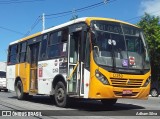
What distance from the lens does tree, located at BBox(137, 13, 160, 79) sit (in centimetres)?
3143

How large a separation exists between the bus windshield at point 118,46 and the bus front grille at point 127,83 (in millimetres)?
455

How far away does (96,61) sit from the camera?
12789mm

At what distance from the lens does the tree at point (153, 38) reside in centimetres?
3143

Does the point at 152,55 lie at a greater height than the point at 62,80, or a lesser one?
greater

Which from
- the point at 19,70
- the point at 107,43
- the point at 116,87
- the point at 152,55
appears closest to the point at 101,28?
the point at 107,43

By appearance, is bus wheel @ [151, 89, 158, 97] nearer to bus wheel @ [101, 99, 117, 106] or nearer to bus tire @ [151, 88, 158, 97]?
bus tire @ [151, 88, 158, 97]

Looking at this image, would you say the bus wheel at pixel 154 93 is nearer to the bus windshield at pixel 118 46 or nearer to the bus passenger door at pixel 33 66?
the bus passenger door at pixel 33 66

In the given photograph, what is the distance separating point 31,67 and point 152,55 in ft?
54.3

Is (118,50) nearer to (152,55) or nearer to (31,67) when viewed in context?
(31,67)

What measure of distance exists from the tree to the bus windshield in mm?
17561

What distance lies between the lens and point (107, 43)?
43.3 feet

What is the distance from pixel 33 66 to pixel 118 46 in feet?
18.4

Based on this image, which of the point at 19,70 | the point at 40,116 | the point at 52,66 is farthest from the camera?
the point at 19,70

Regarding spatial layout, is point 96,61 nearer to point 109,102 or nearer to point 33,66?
point 109,102
